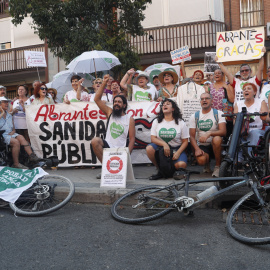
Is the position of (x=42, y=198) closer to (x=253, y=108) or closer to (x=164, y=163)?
(x=164, y=163)

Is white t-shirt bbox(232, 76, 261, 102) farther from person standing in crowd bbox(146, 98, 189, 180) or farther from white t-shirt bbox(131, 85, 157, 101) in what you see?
white t-shirt bbox(131, 85, 157, 101)

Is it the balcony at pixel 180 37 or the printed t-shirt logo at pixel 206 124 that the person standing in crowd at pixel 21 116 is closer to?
the printed t-shirt logo at pixel 206 124

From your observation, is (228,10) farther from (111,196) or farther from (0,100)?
(111,196)

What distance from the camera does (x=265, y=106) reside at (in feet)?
20.5

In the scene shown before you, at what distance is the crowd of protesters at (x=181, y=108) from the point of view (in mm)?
6277

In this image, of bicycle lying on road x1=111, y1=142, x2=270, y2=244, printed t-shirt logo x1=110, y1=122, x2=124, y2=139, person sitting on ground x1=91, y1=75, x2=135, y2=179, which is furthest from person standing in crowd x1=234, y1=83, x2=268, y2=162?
printed t-shirt logo x1=110, y1=122, x2=124, y2=139

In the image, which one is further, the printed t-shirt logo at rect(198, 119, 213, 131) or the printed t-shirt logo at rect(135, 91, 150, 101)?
the printed t-shirt logo at rect(135, 91, 150, 101)

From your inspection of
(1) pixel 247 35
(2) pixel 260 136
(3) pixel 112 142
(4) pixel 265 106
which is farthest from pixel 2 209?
(1) pixel 247 35

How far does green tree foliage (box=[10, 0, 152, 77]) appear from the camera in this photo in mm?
11156

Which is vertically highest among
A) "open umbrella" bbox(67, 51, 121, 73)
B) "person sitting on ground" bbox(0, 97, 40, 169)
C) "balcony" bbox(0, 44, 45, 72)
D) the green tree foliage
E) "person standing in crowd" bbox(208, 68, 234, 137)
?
"balcony" bbox(0, 44, 45, 72)

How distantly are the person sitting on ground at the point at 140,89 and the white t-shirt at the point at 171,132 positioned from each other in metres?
1.81

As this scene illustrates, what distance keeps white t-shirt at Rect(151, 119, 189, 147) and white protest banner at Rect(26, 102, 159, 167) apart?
1.46m

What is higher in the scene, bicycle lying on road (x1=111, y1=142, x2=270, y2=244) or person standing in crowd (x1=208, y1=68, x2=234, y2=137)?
person standing in crowd (x1=208, y1=68, x2=234, y2=137)

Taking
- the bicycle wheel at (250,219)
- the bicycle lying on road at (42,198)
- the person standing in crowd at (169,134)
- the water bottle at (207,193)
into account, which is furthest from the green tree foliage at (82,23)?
the bicycle wheel at (250,219)
